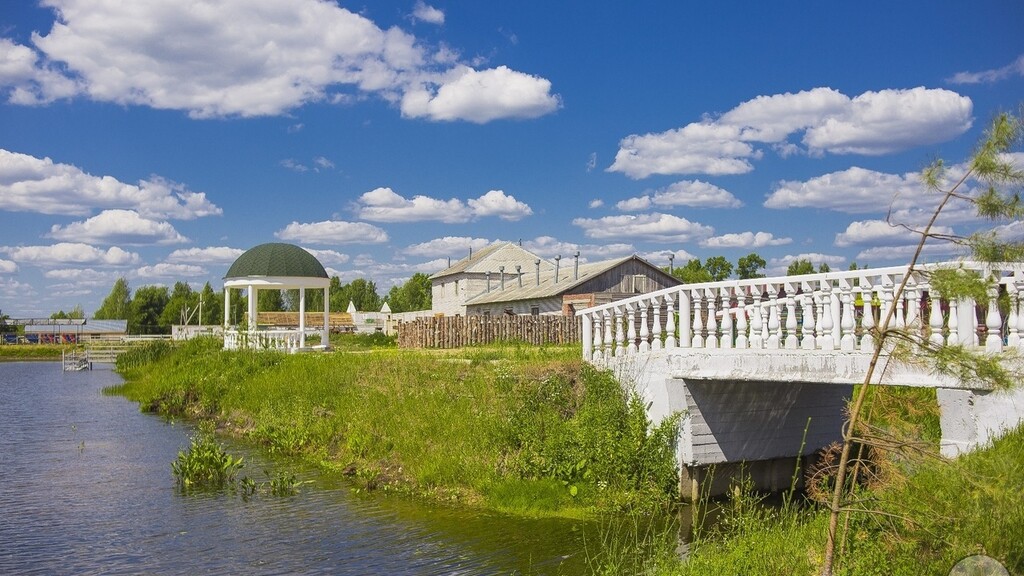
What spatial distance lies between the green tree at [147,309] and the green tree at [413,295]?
2780 centimetres

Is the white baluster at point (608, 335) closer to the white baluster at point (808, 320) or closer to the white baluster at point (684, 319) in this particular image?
the white baluster at point (684, 319)

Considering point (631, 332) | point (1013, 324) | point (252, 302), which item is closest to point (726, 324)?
point (631, 332)

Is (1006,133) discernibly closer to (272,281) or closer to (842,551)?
(842,551)

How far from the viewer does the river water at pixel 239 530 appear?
10797mm

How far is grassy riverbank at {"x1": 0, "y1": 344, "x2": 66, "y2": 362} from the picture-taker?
6912 cm

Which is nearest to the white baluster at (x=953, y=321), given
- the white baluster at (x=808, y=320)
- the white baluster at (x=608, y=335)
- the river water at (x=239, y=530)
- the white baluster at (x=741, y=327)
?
the white baluster at (x=808, y=320)

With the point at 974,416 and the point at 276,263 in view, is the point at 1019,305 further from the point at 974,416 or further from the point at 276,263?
the point at 276,263

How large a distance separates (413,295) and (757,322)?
301ft

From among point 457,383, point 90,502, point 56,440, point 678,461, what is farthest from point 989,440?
point 56,440

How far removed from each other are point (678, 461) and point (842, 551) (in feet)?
20.2

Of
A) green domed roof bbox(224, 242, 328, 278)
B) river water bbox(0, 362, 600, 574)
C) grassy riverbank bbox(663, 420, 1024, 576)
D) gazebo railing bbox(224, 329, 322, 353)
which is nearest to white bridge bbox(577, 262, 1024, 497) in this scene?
grassy riverbank bbox(663, 420, 1024, 576)

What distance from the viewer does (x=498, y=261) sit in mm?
52750

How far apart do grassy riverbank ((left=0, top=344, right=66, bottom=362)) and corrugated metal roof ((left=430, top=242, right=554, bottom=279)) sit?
39.2 m

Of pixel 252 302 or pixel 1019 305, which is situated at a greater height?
pixel 252 302
